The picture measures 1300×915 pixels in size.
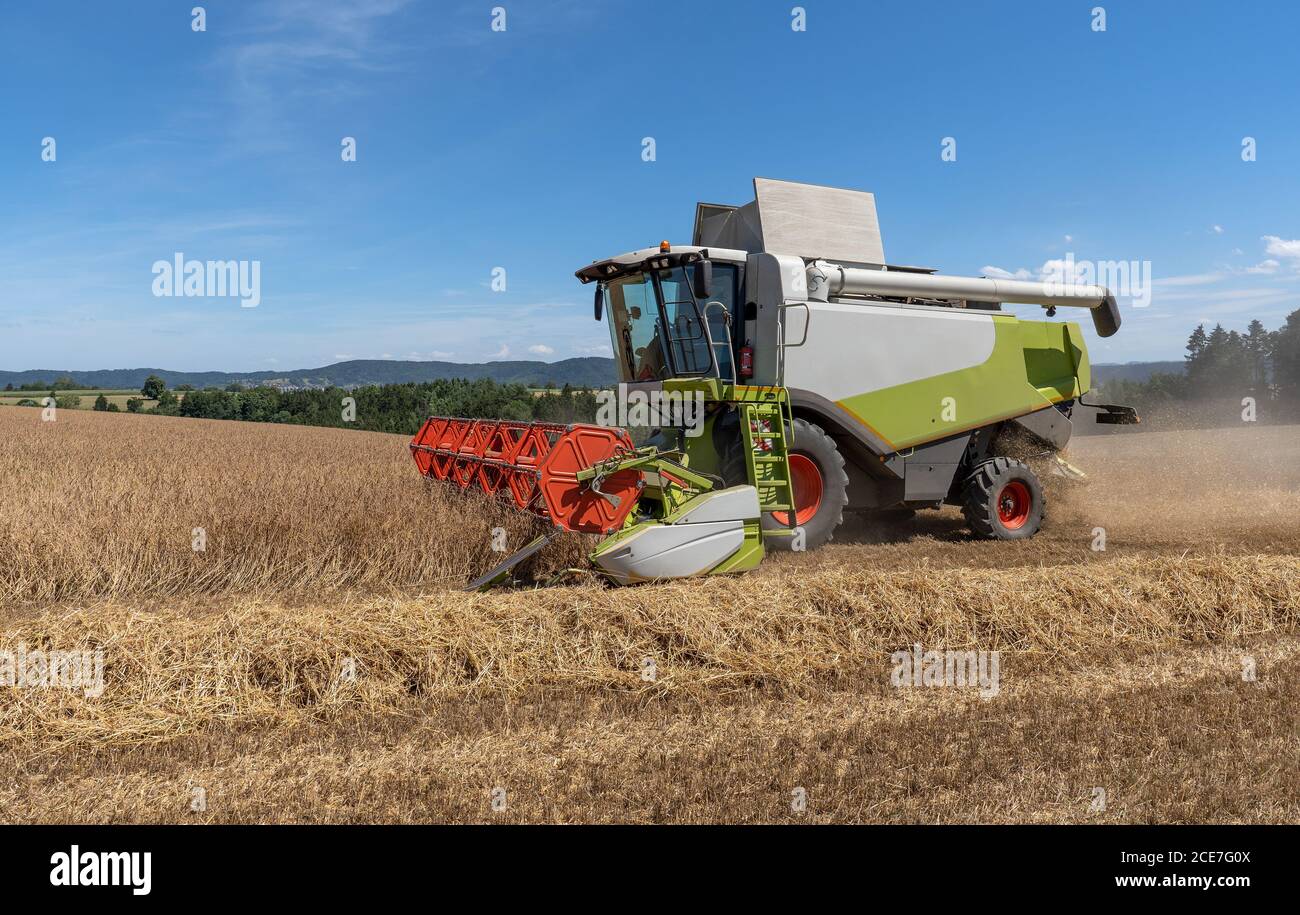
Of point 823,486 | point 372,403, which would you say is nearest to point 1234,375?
point 372,403

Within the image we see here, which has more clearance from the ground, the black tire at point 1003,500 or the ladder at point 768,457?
the ladder at point 768,457

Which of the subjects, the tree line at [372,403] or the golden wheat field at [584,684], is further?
the tree line at [372,403]

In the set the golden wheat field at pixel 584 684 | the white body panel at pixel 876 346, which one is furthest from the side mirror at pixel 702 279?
the golden wheat field at pixel 584 684

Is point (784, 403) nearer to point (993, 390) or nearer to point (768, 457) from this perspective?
point (768, 457)

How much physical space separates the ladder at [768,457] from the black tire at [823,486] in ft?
1.42

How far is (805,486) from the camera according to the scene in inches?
301

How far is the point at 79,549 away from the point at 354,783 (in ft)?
14.3

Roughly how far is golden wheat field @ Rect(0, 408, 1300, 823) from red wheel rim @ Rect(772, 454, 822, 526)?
40 cm

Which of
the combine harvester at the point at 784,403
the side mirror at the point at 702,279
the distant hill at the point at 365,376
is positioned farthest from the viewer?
the distant hill at the point at 365,376

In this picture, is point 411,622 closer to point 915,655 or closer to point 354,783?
point 354,783

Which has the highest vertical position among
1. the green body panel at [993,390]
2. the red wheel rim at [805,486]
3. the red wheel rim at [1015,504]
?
the green body panel at [993,390]

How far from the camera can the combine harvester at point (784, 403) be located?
613 centimetres

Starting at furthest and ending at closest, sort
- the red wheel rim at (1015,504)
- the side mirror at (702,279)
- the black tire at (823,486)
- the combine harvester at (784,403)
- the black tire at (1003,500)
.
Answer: the red wheel rim at (1015,504), the black tire at (1003,500), the black tire at (823,486), the side mirror at (702,279), the combine harvester at (784,403)

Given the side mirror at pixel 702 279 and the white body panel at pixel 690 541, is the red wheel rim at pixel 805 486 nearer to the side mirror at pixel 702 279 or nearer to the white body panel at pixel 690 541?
the white body panel at pixel 690 541
